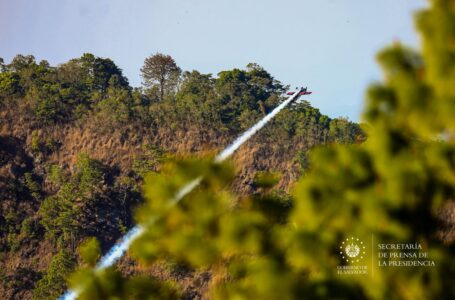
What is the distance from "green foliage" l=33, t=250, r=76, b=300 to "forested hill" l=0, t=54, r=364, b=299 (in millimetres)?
4574

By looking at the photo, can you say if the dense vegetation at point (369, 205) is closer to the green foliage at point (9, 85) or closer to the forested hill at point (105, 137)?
the forested hill at point (105, 137)

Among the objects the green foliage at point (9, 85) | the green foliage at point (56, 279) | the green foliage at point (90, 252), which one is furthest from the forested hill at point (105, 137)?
the green foliage at point (90, 252)

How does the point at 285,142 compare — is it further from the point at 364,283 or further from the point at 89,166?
the point at 364,283

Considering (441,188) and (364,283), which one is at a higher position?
(441,188)

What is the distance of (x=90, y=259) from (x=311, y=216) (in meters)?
4.06

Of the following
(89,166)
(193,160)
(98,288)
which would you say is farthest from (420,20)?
(89,166)

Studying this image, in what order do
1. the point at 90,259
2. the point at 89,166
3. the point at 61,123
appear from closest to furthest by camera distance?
the point at 90,259 < the point at 89,166 < the point at 61,123

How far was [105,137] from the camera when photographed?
75.2 metres

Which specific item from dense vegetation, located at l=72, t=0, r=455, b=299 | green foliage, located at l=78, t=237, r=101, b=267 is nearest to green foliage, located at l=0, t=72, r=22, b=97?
green foliage, located at l=78, t=237, r=101, b=267

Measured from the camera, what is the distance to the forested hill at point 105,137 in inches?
2419

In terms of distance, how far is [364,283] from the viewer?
11.9 metres

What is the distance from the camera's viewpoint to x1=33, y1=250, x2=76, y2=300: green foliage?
49.1 meters

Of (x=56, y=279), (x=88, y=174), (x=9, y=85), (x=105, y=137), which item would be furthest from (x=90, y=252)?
(x=9, y=85)

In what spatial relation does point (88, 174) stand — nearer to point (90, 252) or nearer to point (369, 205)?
A: point (90, 252)
